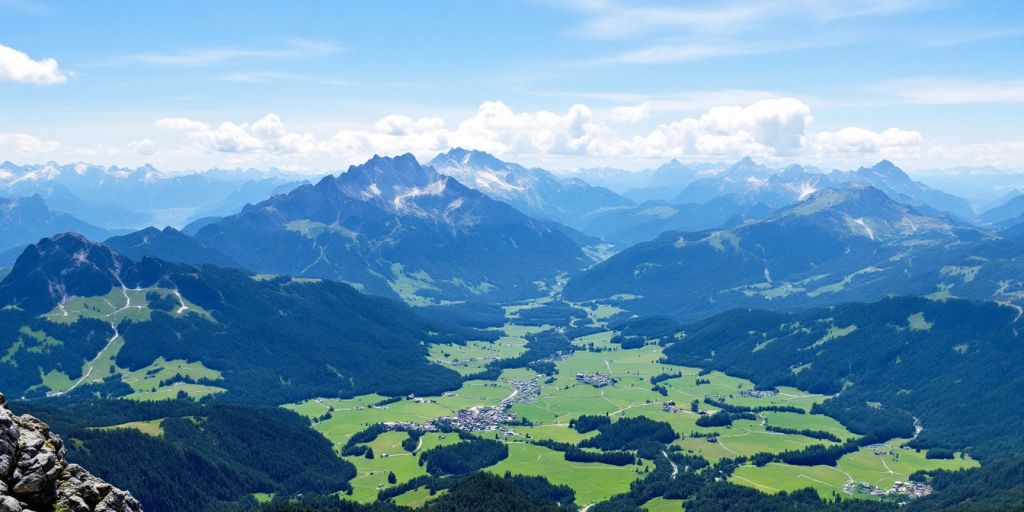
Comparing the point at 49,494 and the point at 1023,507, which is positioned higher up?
the point at 49,494

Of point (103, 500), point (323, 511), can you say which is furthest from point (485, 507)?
point (103, 500)

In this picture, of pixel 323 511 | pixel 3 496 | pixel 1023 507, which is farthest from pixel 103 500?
pixel 1023 507

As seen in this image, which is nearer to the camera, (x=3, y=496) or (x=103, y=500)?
(x=3, y=496)

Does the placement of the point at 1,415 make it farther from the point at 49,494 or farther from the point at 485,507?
the point at 485,507

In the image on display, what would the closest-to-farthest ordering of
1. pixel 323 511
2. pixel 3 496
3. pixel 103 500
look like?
pixel 3 496
pixel 103 500
pixel 323 511

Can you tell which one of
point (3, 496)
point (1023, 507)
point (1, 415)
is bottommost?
point (1023, 507)

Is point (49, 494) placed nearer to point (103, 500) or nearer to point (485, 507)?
point (103, 500)

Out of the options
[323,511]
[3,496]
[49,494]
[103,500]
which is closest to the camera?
[3,496]
